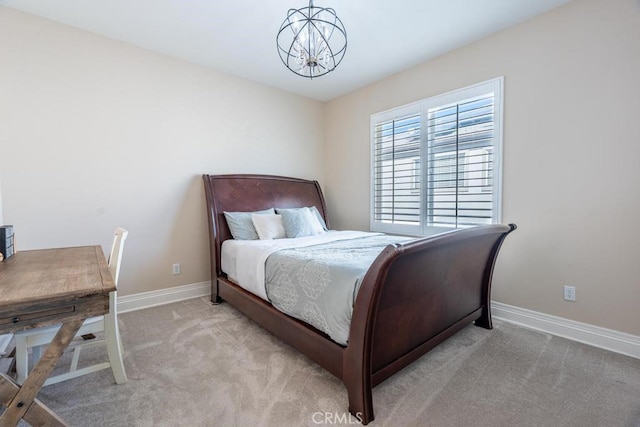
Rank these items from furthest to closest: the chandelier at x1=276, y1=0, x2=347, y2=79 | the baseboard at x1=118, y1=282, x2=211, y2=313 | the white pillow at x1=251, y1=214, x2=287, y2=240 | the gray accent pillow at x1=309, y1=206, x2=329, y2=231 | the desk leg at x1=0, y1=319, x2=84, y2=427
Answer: the gray accent pillow at x1=309, y1=206, x2=329, y2=231, the white pillow at x1=251, y1=214, x2=287, y2=240, the baseboard at x1=118, y1=282, x2=211, y2=313, the chandelier at x1=276, y1=0, x2=347, y2=79, the desk leg at x1=0, y1=319, x2=84, y2=427

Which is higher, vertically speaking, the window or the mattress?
the window

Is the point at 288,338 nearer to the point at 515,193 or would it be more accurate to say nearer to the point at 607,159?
the point at 515,193

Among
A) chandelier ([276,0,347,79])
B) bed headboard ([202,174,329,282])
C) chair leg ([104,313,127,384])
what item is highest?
chandelier ([276,0,347,79])

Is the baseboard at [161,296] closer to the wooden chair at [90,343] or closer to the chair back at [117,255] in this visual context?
the wooden chair at [90,343]

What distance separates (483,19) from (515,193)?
153cm

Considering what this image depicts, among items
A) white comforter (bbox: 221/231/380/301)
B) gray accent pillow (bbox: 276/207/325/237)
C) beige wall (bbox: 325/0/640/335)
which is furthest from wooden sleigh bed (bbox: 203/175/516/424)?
gray accent pillow (bbox: 276/207/325/237)

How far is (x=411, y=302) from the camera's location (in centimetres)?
172

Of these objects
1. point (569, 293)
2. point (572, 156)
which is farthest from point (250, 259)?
point (572, 156)

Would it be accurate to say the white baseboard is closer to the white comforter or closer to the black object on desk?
the white comforter

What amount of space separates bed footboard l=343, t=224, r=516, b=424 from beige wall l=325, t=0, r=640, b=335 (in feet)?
1.64

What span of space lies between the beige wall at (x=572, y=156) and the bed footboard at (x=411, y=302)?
1.64 feet

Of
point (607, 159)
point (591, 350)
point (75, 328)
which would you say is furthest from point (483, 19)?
point (75, 328)

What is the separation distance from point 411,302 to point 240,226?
84.2 inches

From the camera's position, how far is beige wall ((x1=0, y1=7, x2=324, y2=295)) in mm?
2428
